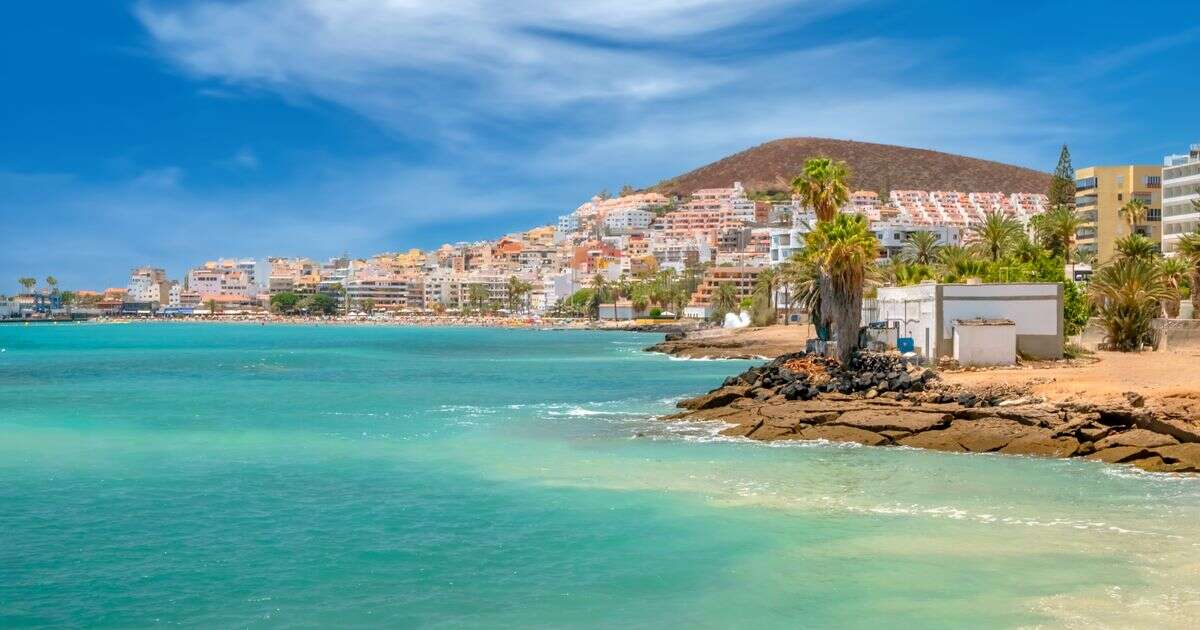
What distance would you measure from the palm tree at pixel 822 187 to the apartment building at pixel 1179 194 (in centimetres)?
4093

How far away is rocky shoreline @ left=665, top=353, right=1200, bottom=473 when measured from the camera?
23.9 metres

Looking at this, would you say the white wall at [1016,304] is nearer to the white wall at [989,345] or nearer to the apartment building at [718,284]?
the white wall at [989,345]

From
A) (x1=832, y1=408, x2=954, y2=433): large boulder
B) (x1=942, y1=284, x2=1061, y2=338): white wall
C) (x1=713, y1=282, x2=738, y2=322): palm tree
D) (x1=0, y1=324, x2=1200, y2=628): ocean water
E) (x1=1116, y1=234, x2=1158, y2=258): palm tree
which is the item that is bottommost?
(x1=0, y1=324, x2=1200, y2=628): ocean water

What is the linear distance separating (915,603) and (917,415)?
15.1 meters

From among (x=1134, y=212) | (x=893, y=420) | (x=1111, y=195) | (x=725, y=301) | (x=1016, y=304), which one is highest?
(x=1111, y=195)

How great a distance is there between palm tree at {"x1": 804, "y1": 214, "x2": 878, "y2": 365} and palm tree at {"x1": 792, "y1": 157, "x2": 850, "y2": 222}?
6.45 metres

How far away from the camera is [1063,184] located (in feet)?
366

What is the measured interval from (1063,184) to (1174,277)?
68.1 metres

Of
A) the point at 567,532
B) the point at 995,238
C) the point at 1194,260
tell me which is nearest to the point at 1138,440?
the point at 567,532

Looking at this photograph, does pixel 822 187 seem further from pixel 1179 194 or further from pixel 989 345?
pixel 1179 194

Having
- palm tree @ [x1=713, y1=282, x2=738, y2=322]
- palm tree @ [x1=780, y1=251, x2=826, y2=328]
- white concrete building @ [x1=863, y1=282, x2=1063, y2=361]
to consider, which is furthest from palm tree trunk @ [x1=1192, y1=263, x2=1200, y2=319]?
palm tree @ [x1=713, y1=282, x2=738, y2=322]

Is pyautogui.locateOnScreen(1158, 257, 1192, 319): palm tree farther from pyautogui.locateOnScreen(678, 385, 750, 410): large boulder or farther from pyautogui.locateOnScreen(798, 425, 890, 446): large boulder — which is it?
pyautogui.locateOnScreen(798, 425, 890, 446): large boulder

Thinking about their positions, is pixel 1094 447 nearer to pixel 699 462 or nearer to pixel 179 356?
pixel 699 462

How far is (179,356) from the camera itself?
8956cm
